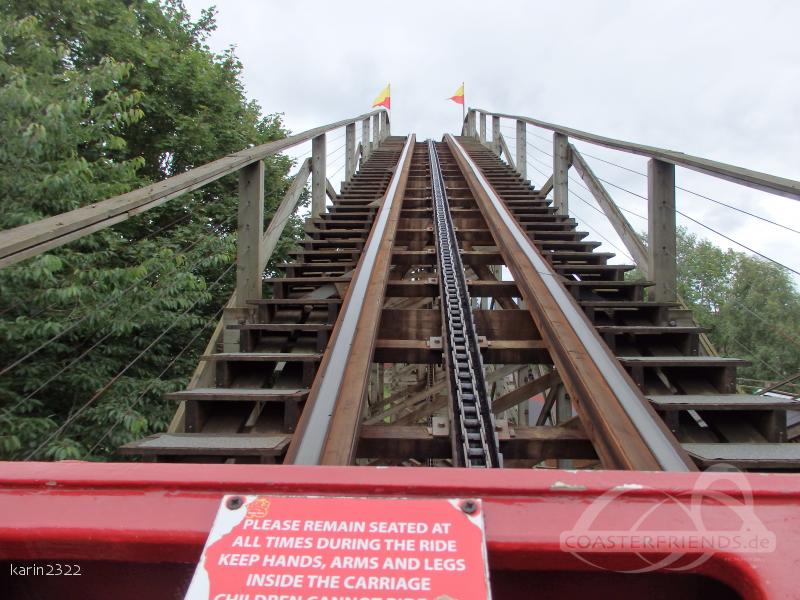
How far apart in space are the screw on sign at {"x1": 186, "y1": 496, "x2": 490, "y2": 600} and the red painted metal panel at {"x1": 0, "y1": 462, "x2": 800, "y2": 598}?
0.10 feet

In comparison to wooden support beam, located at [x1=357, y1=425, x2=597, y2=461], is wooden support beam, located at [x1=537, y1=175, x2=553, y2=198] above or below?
above

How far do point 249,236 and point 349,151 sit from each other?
6.08m

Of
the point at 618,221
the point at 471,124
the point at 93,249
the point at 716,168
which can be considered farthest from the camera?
the point at 471,124

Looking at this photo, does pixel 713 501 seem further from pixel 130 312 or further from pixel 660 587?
pixel 130 312

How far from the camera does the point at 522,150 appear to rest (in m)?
8.90

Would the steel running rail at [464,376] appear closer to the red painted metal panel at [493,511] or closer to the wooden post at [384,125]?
the red painted metal panel at [493,511]

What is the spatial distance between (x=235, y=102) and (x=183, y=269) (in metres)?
6.10

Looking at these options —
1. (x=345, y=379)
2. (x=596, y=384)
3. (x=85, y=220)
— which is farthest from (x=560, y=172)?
(x=85, y=220)

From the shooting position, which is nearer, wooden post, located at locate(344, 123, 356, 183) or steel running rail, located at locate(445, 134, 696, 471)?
steel running rail, located at locate(445, 134, 696, 471)

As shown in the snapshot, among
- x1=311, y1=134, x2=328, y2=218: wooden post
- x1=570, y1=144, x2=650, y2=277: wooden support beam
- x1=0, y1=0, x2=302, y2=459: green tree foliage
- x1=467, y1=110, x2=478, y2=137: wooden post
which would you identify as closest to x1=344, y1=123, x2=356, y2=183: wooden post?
x1=0, y1=0, x2=302, y2=459: green tree foliage

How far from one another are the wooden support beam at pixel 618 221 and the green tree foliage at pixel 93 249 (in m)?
3.10

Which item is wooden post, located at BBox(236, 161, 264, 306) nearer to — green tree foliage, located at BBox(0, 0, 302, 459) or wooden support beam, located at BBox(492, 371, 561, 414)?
green tree foliage, located at BBox(0, 0, 302, 459)

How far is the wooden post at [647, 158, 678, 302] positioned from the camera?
345 centimetres

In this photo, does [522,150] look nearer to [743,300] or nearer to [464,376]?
[464,376]
